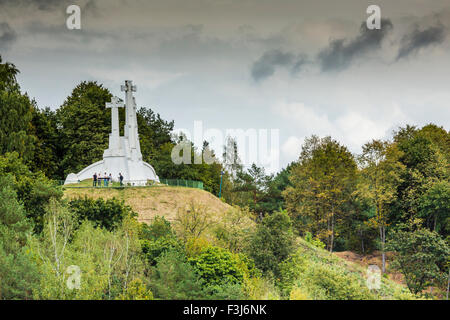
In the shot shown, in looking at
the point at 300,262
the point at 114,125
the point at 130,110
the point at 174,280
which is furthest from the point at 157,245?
the point at 130,110

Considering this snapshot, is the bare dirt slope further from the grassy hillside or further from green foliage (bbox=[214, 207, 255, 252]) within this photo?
green foliage (bbox=[214, 207, 255, 252])

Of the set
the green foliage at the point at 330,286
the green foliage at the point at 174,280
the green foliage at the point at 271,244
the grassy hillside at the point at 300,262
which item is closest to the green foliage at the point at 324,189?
the grassy hillside at the point at 300,262

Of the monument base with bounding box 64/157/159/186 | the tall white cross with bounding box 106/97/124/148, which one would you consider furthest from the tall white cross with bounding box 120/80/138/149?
the monument base with bounding box 64/157/159/186

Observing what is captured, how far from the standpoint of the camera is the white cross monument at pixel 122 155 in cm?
5259

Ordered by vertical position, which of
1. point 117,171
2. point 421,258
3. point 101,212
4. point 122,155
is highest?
point 122,155

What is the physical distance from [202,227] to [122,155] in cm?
2015

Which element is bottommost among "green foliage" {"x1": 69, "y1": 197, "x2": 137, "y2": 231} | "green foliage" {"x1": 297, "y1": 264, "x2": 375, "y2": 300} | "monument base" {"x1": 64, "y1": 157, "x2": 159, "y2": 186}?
"green foliage" {"x1": 297, "y1": 264, "x2": 375, "y2": 300}

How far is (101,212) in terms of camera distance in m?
35.4

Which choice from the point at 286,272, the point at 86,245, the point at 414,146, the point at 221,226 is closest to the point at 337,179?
the point at 414,146

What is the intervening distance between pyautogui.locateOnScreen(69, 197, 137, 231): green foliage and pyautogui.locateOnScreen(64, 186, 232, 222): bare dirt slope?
29.6 feet

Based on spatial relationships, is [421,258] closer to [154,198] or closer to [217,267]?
[217,267]

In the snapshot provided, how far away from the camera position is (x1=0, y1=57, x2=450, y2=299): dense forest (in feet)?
83.5

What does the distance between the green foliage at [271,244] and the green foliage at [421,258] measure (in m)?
11.3
